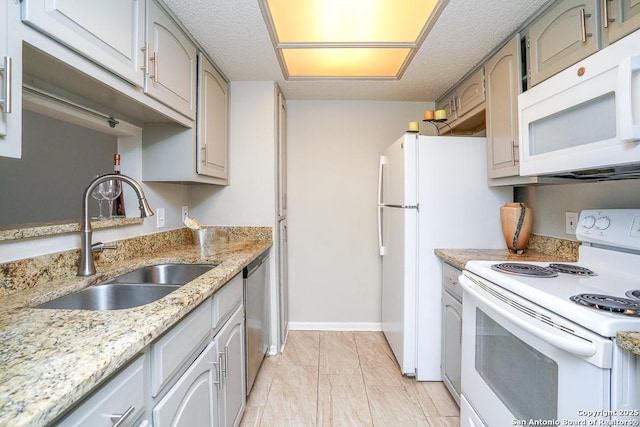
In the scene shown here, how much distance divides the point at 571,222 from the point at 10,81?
91.6 inches

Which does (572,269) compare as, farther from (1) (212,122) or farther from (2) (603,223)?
(1) (212,122)

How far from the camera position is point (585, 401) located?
2.55ft

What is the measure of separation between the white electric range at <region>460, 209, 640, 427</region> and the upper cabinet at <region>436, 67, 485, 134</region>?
3.38ft

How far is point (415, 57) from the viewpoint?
1968 mm

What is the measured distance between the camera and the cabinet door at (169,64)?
134cm

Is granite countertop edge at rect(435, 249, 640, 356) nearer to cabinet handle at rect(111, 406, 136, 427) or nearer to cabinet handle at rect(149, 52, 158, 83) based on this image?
cabinet handle at rect(111, 406, 136, 427)

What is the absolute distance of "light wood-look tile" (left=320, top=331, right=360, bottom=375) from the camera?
2.18 m

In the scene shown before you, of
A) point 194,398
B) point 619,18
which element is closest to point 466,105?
point 619,18

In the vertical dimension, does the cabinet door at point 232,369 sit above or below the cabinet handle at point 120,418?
below

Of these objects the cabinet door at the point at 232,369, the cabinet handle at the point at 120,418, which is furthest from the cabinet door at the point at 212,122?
the cabinet handle at the point at 120,418

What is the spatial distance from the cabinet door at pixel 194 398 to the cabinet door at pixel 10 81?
2.56 ft

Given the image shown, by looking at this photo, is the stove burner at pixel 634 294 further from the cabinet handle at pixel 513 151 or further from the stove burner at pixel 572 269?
the cabinet handle at pixel 513 151

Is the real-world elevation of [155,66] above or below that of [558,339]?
above

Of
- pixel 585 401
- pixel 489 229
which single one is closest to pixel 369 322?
pixel 489 229
